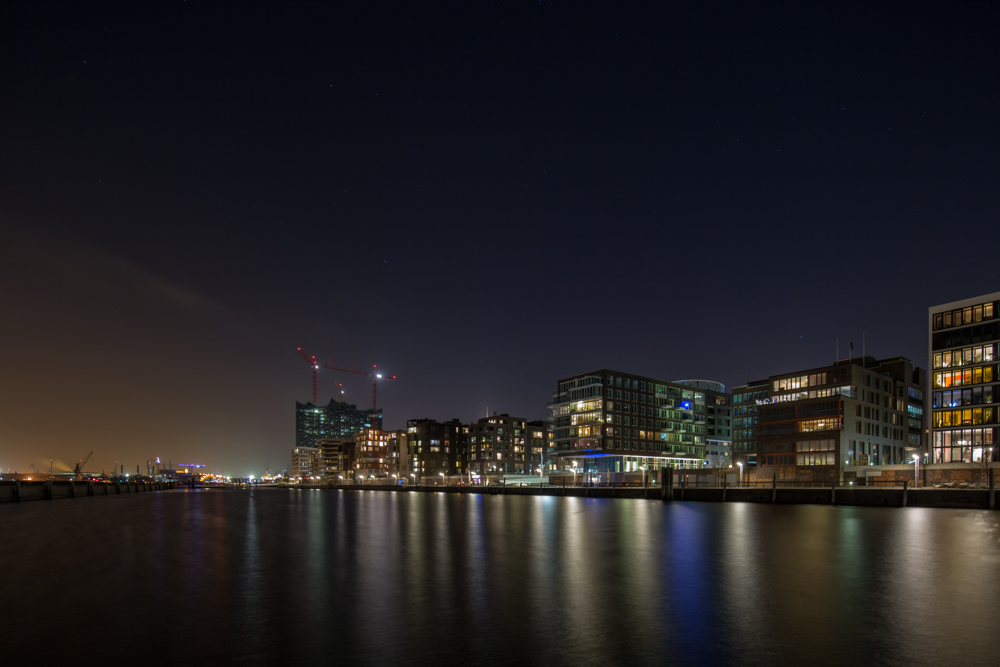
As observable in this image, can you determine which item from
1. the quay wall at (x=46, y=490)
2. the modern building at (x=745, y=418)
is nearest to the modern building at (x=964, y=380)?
the modern building at (x=745, y=418)

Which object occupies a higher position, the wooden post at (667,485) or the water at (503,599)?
the water at (503,599)

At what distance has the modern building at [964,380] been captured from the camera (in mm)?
101000

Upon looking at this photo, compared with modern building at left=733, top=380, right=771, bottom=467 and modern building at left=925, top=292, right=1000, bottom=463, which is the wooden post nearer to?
modern building at left=925, top=292, right=1000, bottom=463

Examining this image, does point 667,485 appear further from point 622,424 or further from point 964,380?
point 622,424

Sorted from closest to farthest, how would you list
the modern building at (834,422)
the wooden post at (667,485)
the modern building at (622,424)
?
the wooden post at (667,485)
the modern building at (834,422)
the modern building at (622,424)

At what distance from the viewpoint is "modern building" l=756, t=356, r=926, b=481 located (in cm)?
12000

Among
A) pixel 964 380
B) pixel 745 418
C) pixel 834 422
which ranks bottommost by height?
pixel 745 418

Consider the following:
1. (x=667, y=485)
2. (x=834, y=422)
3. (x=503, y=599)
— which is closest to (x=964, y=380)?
(x=834, y=422)

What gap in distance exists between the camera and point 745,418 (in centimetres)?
19025

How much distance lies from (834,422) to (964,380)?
22315 mm

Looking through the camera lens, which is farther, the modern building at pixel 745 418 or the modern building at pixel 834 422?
the modern building at pixel 745 418

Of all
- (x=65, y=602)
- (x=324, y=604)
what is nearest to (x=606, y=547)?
(x=324, y=604)

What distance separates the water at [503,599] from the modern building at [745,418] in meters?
161

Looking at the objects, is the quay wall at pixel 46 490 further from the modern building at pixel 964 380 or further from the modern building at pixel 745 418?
the modern building at pixel 745 418
